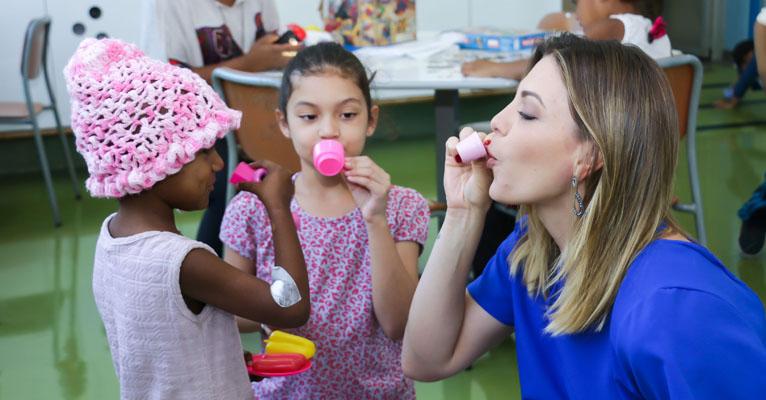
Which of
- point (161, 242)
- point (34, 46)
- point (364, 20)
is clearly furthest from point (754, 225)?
point (34, 46)

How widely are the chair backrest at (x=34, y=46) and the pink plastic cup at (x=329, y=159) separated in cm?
286

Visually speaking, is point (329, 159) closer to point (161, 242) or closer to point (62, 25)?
point (161, 242)

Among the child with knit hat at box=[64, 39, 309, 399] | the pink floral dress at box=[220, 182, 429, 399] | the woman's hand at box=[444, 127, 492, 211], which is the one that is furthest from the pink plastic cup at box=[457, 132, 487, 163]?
the pink floral dress at box=[220, 182, 429, 399]

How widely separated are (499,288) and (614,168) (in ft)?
1.01

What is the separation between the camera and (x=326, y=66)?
166 centimetres

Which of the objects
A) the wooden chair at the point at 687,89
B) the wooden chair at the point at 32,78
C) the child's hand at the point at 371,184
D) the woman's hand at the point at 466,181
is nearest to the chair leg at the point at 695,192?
the wooden chair at the point at 687,89

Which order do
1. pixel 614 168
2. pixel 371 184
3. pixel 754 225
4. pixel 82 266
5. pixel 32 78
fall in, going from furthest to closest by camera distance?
pixel 32 78 < pixel 82 266 < pixel 754 225 < pixel 371 184 < pixel 614 168

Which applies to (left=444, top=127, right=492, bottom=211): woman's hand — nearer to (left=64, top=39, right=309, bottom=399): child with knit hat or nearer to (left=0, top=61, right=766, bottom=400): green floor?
(left=64, top=39, right=309, bottom=399): child with knit hat

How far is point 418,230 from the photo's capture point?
1609 millimetres

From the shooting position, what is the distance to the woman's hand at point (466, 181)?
1.23 meters

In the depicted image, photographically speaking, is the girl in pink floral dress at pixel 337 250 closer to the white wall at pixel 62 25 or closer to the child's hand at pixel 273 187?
the child's hand at pixel 273 187

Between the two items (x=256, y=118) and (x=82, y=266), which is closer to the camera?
(x=256, y=118)

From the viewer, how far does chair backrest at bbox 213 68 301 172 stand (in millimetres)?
2506

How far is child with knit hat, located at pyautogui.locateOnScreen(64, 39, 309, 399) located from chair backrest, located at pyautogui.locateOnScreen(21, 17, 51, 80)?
9.77 feet
